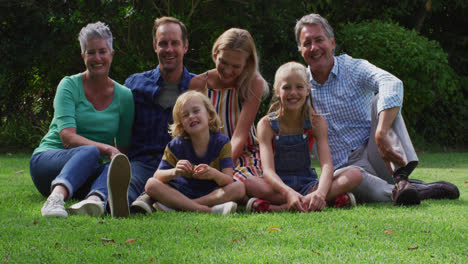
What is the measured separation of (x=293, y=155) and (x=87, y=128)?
158 centimetres

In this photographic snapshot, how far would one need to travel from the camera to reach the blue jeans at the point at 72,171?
3309mm

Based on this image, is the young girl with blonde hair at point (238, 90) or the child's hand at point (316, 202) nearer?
the child's hand at point (316, 202)

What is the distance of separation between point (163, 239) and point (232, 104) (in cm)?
177


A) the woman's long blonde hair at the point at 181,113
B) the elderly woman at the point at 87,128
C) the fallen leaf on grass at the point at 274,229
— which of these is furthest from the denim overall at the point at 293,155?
the elderly woman at the point at 87,128

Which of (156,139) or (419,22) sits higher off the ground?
(419,22)

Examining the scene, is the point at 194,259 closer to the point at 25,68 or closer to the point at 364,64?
the point at 364,64

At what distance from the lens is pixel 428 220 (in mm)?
2934

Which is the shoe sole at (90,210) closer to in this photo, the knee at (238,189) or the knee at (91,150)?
the knee at (91,150)

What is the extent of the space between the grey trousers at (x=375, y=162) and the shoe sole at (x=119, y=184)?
148 cm

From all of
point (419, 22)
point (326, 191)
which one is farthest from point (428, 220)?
point (419, 22)

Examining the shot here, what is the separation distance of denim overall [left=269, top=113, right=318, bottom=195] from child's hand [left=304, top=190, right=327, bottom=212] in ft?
1.13

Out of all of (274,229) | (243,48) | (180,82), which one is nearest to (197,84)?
(180,82)

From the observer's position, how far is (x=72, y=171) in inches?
132

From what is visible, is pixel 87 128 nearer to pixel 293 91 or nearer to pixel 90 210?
pixel 90 210
